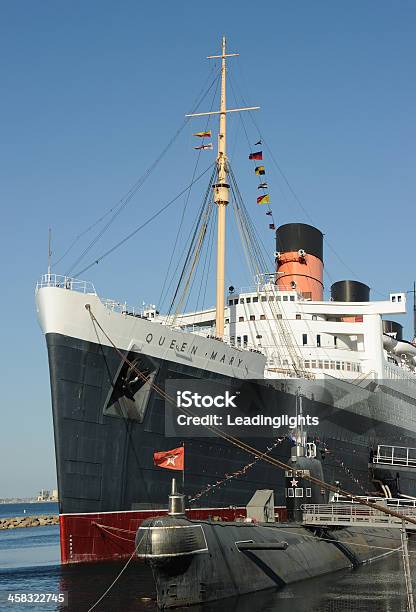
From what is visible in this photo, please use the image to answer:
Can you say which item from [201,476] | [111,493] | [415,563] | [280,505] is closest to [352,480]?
[280,505]

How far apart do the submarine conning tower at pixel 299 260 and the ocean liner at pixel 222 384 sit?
88 mm

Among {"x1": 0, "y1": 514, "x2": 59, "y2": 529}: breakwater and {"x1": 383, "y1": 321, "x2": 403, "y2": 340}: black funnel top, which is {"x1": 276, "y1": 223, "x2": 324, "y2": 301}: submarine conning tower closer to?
{"x1": 383, "y1": 321, "x2": 403, "y2": 340}: black funnel top

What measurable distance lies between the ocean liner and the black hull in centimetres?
5

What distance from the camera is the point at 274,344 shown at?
4594 centimetres

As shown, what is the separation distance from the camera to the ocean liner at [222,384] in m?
30.9

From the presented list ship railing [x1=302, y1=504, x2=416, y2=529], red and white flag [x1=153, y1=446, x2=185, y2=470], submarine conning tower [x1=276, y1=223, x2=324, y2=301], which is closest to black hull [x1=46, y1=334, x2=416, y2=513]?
red and white flag [x1=153, y1=446, x2=185, y2=470]

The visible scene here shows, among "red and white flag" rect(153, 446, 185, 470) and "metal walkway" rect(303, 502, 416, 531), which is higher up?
"red and white flag" rect(153, 446, 185, 470)

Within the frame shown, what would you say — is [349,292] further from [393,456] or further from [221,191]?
[221,191]

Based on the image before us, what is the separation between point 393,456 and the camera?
49719mm

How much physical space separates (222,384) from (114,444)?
7.02 meters

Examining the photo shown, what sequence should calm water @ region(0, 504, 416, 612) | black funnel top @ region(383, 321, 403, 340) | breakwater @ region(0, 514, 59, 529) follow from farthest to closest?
1. breakwater @ region(0, 514, 59, 529)
2. black funnel top @ region(383, 321, 403, 340)
3. calm water @ region(0, 504, 416, 612)

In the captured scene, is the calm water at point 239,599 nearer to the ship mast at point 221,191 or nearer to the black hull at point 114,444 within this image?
the black hull at point 114,444

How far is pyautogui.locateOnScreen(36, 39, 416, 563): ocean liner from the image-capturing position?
30.9 metres

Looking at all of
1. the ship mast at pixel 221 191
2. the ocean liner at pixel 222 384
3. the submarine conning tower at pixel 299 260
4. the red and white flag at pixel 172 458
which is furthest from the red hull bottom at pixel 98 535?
the submarine conning tower at pixel 299 260
